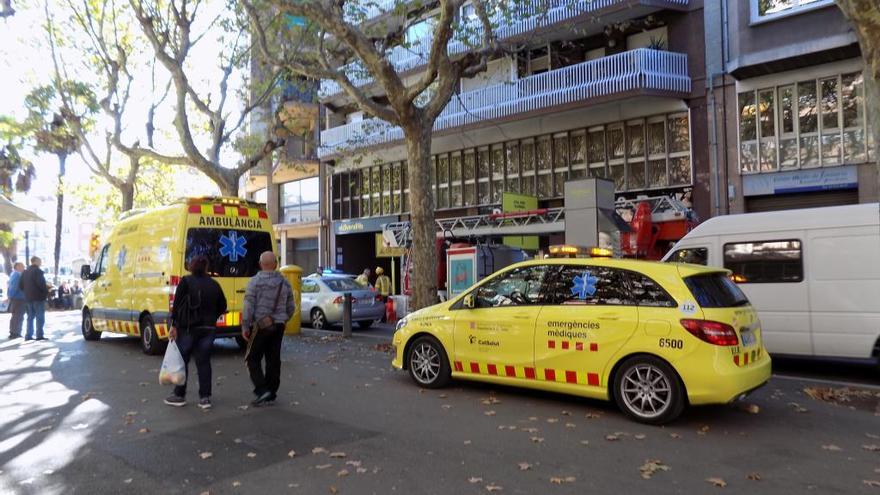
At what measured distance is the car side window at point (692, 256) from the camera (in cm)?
955

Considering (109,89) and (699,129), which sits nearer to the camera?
(699,129)

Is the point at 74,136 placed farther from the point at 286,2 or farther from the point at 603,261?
the point at 603,261

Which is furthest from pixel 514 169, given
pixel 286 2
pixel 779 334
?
pixel 779 334

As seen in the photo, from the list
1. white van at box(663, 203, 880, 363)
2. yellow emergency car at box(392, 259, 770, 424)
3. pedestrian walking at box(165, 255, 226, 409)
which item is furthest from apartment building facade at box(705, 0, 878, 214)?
pedestrian walking at box(165, 255, 226, 409)

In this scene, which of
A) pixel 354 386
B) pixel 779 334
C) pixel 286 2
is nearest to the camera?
pixel 354 386

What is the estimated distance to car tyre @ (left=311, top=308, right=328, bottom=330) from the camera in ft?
49.9

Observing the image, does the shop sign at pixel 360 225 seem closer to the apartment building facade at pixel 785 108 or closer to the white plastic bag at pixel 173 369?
the apartment building facade at pixel 785 108

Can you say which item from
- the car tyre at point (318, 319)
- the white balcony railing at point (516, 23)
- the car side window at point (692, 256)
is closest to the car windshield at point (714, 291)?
the car side window at point (692, 256)

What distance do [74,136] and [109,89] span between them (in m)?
3.51

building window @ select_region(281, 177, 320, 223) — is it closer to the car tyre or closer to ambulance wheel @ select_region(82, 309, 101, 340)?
the car tyre

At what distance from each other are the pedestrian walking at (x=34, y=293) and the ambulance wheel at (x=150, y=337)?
3.81m

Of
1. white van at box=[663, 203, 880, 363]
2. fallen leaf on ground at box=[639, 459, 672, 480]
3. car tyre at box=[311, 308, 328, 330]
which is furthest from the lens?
car tyre at box=[311, 308, 328, 330]

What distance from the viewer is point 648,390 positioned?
19.4ft

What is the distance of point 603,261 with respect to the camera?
252 inches
